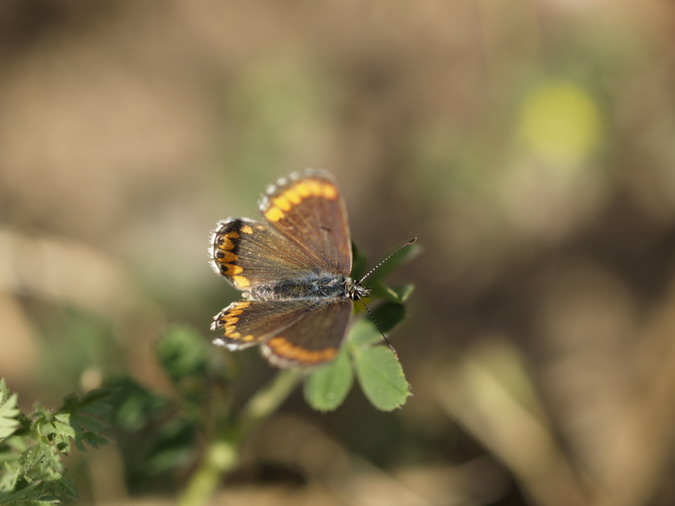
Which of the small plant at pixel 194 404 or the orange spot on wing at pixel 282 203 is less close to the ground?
the orange spot on wing at pixel 282 203

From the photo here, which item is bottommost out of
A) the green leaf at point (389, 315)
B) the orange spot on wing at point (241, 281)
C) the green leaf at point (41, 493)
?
the green leaf at point (41, 493)

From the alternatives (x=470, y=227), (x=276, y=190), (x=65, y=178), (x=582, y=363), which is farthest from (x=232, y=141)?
(x=582, y=363)

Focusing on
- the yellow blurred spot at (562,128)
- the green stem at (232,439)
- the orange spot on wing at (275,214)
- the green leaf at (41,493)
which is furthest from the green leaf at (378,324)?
the yellow blurred spot at (562,128)

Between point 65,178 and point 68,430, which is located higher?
point 65,178

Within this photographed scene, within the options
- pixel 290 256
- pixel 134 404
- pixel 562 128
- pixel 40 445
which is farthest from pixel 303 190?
pixel 562 128

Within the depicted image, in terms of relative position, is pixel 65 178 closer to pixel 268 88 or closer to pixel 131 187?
pixel 131 187

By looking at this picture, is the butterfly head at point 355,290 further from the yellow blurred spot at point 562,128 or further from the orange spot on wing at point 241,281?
the yellow blurred spot at point 562,128

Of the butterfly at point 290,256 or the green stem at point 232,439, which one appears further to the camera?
the green stem at point 232,439
